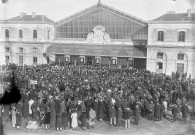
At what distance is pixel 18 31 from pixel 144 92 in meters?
31.7

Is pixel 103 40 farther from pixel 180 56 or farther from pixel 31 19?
pixel 31 19

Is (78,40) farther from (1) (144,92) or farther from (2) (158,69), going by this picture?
(1) (144,92)

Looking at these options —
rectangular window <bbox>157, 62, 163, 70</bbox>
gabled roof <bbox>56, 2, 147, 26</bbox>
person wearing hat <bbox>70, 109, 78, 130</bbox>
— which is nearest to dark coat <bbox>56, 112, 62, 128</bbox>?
person wearing hat <bbox>70, 109, 78, 130</bbox>

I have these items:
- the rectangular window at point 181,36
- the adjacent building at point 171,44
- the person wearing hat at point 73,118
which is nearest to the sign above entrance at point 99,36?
the adjacent building at point 171,44

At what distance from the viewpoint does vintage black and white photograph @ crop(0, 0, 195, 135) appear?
17.8 metres

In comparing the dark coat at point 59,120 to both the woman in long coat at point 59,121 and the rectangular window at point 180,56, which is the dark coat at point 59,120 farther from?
the rectangular window at point 180,56

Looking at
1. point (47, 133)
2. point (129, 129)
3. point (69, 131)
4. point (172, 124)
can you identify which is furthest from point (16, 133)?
point (172, 124)

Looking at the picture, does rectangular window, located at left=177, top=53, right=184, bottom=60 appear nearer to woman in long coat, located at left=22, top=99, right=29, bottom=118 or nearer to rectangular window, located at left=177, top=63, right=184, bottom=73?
rectangular window, located at left=177, top=63, right=184, bottom=73

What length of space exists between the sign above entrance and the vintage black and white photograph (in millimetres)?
169

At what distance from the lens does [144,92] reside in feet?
74.2

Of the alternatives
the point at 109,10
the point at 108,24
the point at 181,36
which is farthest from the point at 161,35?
the point at 109,10

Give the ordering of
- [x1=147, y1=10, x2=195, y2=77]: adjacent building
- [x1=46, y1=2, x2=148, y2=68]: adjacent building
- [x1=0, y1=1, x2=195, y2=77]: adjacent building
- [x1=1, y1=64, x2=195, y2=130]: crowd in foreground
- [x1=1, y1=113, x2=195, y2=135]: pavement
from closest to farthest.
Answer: [x1=1, y1=113, x2=195, y2=135]: pavement
[x1=1, y1=64, x2=195, y2=130]: crowd in foreground
[x1=147, y1=10, x2=195, y2=77]: adjacent building
[x1=0, y1=1, x2=195, y2=77]: adjacent building
[x1=46, y1=2, x2=148, y2=68]: adjacent building

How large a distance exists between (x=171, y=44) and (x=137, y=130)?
955 inches

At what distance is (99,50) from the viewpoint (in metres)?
44.3
